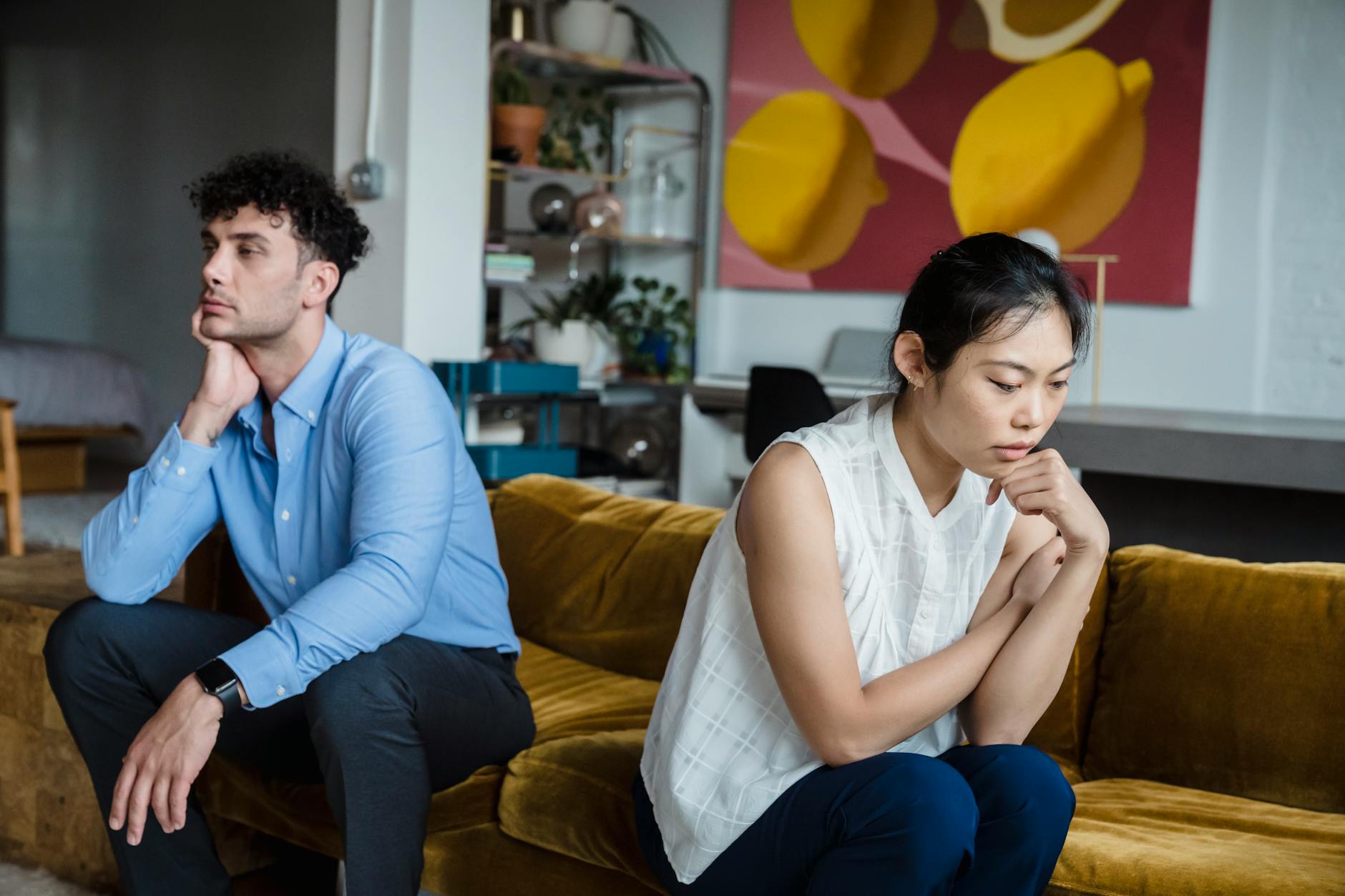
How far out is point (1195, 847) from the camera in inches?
60.7

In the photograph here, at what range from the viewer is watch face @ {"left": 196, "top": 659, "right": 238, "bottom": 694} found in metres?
1.57

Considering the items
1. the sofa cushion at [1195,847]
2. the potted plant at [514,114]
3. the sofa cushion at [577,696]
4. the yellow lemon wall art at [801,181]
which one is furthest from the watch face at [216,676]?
the yellow lemon wall art at [801,181]

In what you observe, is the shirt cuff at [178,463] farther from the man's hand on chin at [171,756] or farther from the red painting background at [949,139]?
the red painting background at [949,139]

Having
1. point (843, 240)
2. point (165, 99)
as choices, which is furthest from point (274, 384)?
point (165, 99)

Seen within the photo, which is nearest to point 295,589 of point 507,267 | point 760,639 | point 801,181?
point 760,639

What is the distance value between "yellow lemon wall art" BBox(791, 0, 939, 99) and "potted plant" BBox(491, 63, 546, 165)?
1154 mm

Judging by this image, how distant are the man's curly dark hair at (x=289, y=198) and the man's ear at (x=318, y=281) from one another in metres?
0.01

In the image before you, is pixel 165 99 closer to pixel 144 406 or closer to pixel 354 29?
pixel 144 406

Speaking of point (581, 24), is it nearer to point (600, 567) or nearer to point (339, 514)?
point (600, 567)

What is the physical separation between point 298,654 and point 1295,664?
4.16 feet

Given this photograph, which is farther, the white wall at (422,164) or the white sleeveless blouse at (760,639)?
the white wall at (422,164)

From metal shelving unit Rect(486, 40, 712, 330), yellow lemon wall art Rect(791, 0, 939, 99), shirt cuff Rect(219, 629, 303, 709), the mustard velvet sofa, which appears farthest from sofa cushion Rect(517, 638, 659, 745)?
yellow lemon wall art Rect(791, 0, 939, 99)

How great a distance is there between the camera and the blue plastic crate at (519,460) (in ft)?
13.6

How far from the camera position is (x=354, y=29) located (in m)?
4.05
